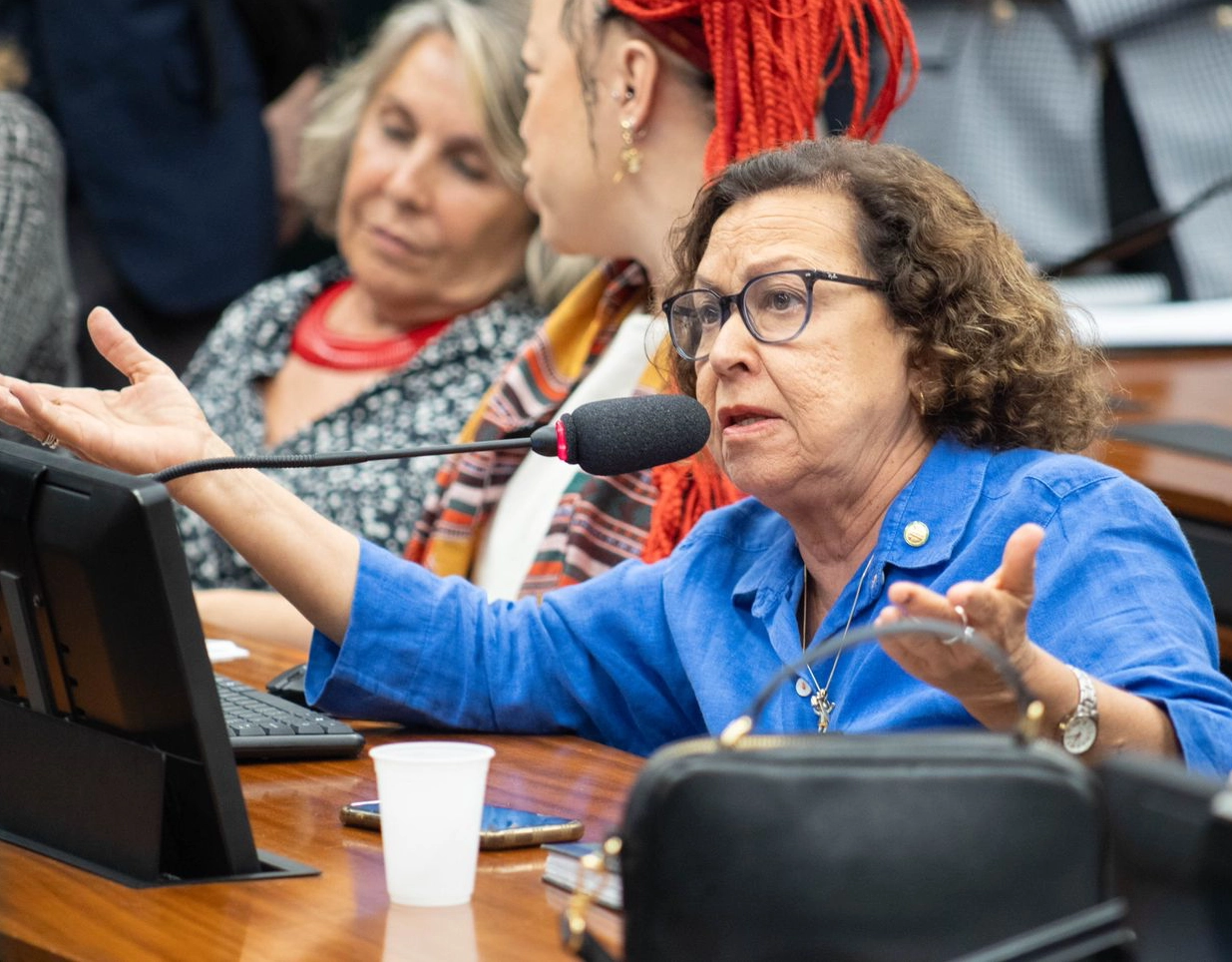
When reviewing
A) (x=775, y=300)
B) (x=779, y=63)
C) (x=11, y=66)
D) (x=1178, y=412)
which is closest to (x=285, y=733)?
(x=775, y=300)

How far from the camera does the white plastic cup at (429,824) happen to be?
39.9 inches

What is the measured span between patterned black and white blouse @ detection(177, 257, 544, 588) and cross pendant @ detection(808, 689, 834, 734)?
3.54 feet

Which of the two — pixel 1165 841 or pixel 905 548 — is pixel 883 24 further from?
pixel 1165 841

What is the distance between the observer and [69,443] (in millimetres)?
1316

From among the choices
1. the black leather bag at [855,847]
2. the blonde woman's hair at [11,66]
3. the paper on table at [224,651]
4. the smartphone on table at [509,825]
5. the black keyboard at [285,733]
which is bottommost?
the paper on table at [224,651]

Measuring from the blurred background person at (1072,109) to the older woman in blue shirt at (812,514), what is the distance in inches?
67.1

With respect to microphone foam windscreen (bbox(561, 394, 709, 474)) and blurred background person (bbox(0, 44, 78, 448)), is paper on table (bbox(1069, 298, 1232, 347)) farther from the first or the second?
blurred background person (bbox(0, 44, 78, 448))

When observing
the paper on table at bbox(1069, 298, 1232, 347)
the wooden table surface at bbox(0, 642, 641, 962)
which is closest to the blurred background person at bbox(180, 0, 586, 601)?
the paper on table at bbox(1069, 298, 1232, 347)

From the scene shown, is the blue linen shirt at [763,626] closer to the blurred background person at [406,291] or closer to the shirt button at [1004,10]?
the blurred background person at [406,291]

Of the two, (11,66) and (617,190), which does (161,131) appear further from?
(617,190)

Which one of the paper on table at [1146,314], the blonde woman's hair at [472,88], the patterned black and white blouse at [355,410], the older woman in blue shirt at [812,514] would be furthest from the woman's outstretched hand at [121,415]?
the paper on table at [1146,314]

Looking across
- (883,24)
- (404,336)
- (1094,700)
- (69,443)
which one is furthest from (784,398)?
(404,336)

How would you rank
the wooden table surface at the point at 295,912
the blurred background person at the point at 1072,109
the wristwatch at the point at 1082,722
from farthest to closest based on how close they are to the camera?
1. the blurred background person at the point at 1072,109
2. the wristwatch at the point at 1082,722
3. the wooden table surface at the point at 295,912

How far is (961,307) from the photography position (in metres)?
1.37
